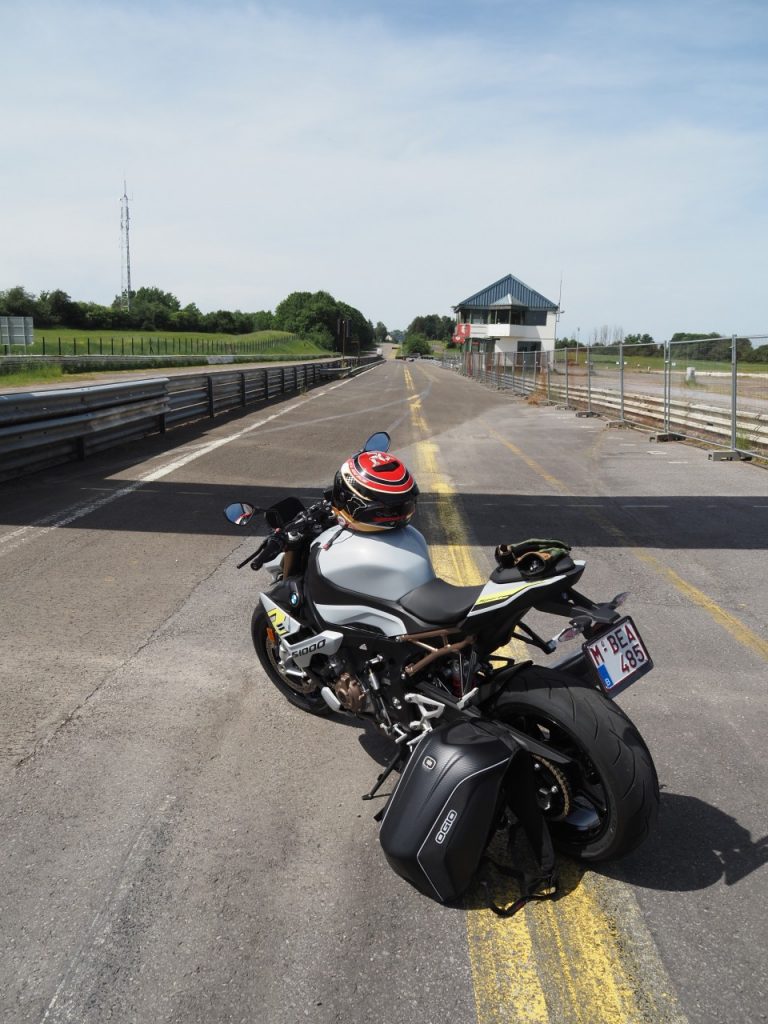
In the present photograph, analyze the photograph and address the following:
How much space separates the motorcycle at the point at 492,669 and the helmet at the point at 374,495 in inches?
2.5

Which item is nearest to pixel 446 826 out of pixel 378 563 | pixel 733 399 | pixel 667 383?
pixel 378 563

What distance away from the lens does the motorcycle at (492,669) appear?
2.74 m

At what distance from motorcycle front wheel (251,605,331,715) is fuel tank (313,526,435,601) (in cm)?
73

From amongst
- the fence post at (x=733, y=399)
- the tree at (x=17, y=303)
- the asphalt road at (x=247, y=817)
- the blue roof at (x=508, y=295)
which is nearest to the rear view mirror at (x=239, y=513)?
the asphalt road at (x=247, y=817)

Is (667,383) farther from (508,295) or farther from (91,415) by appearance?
(508,295)

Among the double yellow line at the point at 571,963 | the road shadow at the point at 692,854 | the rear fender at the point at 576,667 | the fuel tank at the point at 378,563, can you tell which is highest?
the fuel tank at the point at 378,563

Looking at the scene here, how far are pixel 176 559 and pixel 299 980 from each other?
4.67 metres

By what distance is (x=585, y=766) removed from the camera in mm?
2852

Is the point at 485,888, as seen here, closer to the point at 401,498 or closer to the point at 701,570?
the point at 401,498

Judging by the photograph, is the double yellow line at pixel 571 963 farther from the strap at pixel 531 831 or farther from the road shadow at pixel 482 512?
the road shadow at pixel 482 512

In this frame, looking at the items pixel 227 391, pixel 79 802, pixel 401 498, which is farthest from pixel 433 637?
pixel 227 391

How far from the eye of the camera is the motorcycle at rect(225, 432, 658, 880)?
2.74 metres

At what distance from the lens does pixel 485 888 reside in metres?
2.79

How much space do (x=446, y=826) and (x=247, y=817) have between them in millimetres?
910
